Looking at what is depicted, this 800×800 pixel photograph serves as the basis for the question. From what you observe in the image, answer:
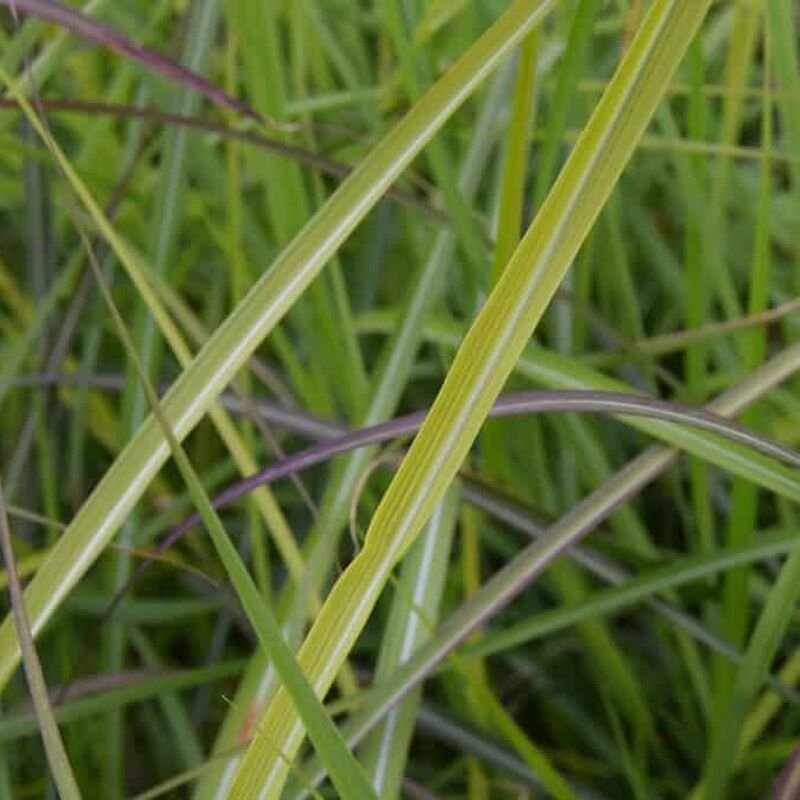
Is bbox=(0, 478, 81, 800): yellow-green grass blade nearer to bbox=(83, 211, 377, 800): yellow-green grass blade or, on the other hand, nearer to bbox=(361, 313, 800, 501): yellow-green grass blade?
bbox=(83, 211, 377, 800): yellow-green grass blade

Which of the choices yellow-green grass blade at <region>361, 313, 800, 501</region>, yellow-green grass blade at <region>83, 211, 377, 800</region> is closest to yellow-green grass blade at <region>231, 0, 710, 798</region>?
yellow-green grass blade at <region>83, 211, 377, 800</region>

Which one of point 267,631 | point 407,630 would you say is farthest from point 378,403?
point 267,631

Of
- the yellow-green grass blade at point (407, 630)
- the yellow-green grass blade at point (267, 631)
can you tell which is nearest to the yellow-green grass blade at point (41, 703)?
the yellow-green grass blade at point (267, 631)

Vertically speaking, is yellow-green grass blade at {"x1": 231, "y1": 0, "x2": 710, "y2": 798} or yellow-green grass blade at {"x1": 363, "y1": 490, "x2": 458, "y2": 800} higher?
yellow-green grass blade at {"x1": 231, "y1": 0, "x2": 710, "y2": 798}

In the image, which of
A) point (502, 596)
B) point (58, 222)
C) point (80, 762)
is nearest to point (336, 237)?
point (502, 596)

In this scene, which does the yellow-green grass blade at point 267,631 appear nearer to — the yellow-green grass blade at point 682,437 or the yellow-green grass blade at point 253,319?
the yellow-green grass blade at point 253,319

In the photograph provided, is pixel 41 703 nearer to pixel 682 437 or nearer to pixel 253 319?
pixel 253 319
